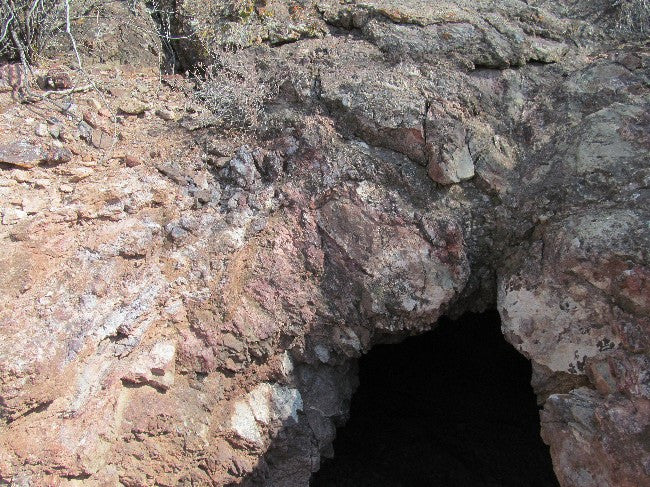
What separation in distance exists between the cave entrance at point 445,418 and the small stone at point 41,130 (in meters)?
2.55

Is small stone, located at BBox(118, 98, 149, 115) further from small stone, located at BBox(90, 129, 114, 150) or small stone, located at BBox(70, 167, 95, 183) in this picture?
small stone, located at BBox(70, 167, 95, 183)

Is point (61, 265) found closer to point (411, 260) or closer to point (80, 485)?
point (80, 485)

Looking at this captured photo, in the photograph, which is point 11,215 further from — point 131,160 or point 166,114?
point 166,114

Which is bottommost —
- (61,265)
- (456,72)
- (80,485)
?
(80,485)

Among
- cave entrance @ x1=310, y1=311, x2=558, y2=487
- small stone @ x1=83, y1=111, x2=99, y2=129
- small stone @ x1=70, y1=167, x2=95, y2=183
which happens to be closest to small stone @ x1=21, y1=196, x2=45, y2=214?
small stone @ x1=70, y1=167, x2=95, y2=183

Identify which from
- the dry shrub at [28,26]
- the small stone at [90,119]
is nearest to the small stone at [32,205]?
the small stone at [90,119]

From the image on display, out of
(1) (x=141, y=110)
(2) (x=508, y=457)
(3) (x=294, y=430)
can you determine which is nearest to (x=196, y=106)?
(1) (x=141, y=110)

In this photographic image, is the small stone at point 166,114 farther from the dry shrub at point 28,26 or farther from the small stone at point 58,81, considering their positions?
the dry shrub at point 28,26

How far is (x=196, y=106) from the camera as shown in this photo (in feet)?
11.3

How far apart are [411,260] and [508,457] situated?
1853 millimetres

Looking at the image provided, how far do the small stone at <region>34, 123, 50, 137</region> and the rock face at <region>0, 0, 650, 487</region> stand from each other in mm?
213

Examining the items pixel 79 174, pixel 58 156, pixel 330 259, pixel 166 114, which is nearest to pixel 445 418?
pixel 330 259

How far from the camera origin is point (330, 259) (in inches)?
119

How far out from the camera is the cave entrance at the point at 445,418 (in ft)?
12.6
